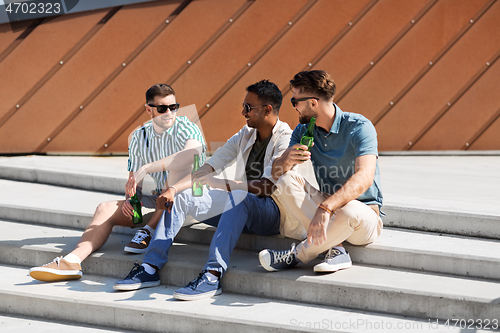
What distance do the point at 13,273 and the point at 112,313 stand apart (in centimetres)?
101

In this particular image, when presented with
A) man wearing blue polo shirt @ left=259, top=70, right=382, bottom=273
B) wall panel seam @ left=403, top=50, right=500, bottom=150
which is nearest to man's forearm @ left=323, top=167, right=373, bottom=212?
man wearing blue polo shirt @ left=259, top=70, right=382, bottom=273

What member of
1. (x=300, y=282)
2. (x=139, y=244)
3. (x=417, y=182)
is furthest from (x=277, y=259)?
(x=417, y=182)

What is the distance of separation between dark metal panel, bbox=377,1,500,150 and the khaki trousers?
3.58 meters

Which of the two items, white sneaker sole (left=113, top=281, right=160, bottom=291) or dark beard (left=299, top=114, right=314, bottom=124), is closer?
white sneaker sole (left=113, top=281, right=160, bottom=291)

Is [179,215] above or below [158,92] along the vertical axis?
below

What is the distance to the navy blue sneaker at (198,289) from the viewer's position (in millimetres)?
2729

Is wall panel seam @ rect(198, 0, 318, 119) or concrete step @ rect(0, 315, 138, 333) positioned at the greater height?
wall panel seam @ rect(198, 0, 318, 119)

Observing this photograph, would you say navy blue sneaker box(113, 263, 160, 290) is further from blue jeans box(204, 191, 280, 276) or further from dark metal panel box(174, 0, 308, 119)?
dark metal panel box(174, 0, 308, 119)

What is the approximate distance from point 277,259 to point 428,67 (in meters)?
4.30

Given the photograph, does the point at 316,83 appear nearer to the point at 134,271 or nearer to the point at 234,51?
the point at 134,271

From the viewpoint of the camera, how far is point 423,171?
5.18m

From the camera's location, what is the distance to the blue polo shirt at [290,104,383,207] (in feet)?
9.33

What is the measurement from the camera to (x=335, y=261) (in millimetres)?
2822

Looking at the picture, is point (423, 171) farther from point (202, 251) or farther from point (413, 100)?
point (202, 251)
